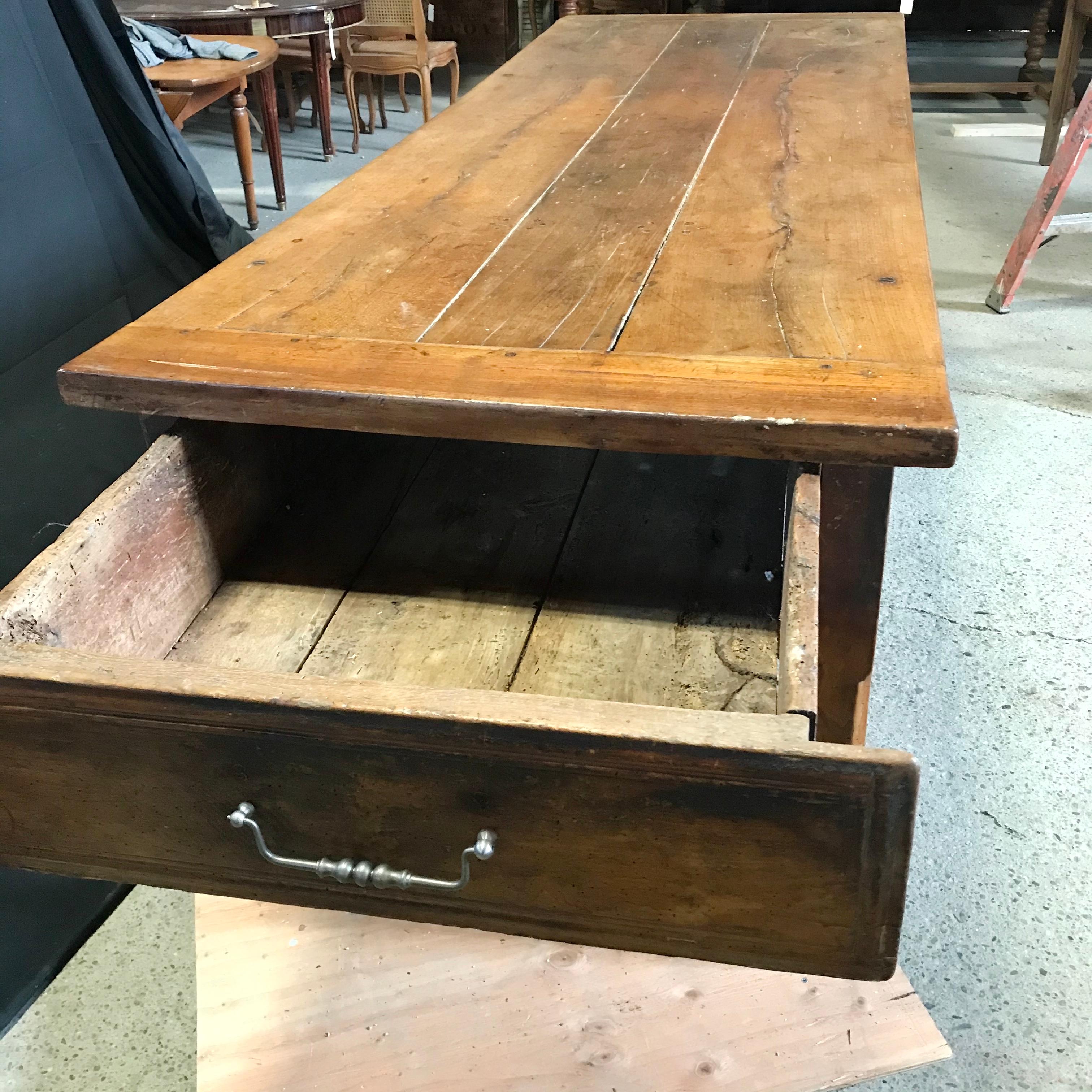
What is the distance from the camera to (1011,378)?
80.3 inches

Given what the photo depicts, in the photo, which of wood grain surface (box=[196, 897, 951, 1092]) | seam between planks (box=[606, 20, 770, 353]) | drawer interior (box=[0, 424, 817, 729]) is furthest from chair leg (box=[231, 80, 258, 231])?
wood grain surface (box=[196, 897, 951, 1092])

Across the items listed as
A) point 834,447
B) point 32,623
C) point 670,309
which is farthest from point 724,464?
point 32,623

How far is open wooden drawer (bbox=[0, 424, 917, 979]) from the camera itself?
20.2 inches

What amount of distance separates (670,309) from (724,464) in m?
0.32

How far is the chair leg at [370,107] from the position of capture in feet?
12.9

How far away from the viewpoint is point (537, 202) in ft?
3.64

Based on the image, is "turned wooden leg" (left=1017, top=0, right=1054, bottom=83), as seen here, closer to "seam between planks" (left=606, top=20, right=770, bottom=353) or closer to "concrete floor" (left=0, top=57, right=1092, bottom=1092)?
"concrete floor" (left=0, top=57, right=1092, bottom=1092)

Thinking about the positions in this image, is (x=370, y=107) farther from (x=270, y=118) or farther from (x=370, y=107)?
(x=270, y=118)

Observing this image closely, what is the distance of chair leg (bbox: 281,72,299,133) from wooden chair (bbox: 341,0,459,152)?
0.93ft

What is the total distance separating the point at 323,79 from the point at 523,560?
10.0 feet

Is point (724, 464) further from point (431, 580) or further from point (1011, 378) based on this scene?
point (1011, 378)

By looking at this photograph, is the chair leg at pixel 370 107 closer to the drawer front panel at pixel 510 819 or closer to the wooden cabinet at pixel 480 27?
the wooden cabinet at pixel 480 27

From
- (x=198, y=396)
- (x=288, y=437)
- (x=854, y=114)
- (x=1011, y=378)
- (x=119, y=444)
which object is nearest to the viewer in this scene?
(x=198, y=396)

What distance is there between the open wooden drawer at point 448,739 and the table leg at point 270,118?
240 centimetres
